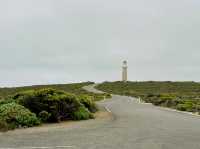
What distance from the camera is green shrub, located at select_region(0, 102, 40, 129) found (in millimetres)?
23672

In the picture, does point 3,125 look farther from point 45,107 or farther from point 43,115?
point 45,107

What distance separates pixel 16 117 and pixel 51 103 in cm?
404

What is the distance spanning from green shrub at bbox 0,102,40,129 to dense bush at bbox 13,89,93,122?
175 centimetres

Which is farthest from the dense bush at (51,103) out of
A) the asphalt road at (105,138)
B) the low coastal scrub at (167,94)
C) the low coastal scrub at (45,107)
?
the low coastal scrub at (167,94)

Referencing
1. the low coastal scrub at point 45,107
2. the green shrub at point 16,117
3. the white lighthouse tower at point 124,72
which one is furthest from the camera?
the white lighthouse tower at point 124,72

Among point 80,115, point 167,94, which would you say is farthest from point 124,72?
point 80,115

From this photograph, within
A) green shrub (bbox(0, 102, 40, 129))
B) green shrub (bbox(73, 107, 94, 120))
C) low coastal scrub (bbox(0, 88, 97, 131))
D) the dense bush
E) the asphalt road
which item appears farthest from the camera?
green shrub (bbox(73, 107, 94, 120))

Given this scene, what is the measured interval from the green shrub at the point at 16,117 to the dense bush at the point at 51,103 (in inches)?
68.7

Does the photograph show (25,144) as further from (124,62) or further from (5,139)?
(124,62)

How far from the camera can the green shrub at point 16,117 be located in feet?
77.7

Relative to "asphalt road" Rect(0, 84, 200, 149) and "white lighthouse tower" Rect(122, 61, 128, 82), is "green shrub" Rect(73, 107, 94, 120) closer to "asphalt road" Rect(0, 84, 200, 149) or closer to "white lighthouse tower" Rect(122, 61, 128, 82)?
"asphalt road" Rect(0, 84, 200, 149)

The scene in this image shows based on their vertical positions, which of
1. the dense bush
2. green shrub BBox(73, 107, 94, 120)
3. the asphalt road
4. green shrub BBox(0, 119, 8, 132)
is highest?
the dense bush

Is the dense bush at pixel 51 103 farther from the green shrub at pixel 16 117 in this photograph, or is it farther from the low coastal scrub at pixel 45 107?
the green shrub at pixel 16 117

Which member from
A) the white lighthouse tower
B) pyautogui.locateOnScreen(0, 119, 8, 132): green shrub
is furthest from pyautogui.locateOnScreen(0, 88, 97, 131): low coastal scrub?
the white lighthouse tower
